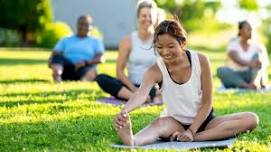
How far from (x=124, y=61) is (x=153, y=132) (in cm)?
321

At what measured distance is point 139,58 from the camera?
29.7 ft

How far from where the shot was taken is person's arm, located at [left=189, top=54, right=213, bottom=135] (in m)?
5.82

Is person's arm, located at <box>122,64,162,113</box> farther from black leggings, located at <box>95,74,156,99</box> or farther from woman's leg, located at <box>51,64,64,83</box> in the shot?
woman's leg, located at <box>51,64,64,83</box>

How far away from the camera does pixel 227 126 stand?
5.95m

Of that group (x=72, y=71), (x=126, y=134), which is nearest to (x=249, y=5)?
(x=72, y=71)

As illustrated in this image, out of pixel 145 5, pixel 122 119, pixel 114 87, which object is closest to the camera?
pixel 122 119

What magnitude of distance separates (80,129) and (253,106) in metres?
3.32

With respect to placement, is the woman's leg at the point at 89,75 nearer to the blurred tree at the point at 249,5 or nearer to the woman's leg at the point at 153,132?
the woman's leg at the point at 153,132

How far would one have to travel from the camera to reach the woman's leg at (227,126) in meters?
5.88

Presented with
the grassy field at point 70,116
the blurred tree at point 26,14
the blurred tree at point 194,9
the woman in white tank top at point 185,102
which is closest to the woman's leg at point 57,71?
the grassy field at point 70,116

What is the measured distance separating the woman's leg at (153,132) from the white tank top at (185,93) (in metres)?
0.09

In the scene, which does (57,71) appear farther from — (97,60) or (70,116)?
(70,116)

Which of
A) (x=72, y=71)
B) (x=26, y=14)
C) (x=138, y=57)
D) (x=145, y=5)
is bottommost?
(x=26, y=14)

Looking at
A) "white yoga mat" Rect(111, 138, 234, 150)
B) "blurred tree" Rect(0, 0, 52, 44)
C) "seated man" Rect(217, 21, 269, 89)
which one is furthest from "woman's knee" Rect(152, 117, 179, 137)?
"blurred tree" Rect(0, 0, 52, 44)
